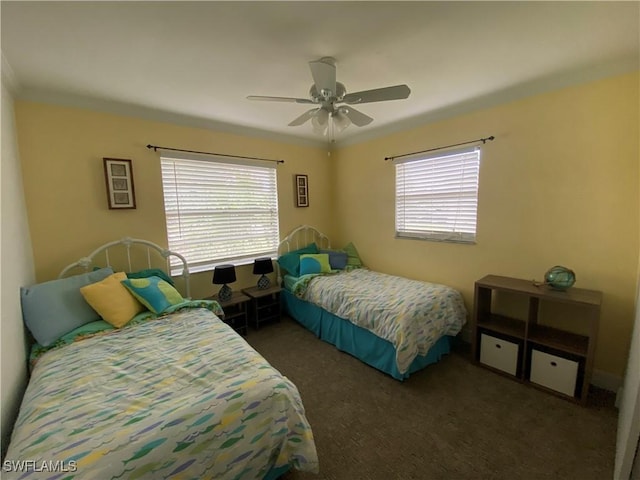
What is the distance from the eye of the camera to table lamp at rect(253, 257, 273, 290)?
10.7ft

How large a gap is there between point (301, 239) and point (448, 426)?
276 cm

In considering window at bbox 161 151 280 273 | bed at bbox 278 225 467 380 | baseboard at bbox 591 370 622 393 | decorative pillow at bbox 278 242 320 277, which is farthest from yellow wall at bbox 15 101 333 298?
baseboard at bbox 591 370 622 393

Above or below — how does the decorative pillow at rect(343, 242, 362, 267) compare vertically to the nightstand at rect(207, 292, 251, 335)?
above

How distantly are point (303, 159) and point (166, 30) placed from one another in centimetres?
247

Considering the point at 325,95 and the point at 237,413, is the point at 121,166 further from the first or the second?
the point at 237,413

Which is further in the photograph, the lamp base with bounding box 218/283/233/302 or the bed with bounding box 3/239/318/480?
the lamp base with bounding box 218/283/233/302

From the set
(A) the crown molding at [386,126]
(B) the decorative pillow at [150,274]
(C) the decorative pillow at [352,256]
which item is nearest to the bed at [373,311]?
(C) the decorative pillow at [352,256]

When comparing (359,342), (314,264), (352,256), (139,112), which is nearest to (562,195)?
(359,342)

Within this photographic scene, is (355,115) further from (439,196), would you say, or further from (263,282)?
(263,282)

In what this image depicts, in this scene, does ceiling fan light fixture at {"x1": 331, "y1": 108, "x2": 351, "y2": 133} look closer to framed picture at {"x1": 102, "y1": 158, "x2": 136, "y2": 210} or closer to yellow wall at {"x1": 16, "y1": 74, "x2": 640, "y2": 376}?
yellow wall at {"x1": 16, "y1": 74, "x2": 640, "y2": 376}

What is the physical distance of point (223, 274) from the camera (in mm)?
2910

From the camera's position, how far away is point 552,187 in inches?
87.9

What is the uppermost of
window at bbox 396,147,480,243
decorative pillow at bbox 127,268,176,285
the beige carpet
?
window at bbox 396,147,480,243

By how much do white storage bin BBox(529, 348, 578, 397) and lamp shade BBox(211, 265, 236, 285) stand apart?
2876 mm
